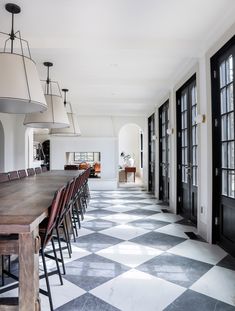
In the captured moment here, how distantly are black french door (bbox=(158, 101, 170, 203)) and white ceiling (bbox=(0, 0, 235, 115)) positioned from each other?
4.46 ft

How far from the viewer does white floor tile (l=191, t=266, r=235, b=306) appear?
2160 mm

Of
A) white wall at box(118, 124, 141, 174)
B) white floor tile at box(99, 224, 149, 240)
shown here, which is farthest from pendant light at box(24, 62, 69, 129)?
white wall at box(118, 124, 141, 174)

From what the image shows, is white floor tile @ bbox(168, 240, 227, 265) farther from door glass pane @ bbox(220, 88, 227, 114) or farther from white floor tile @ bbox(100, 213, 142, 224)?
door glass pane @ bbox(220, 88, 227, 114)

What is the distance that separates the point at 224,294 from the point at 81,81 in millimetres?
4563

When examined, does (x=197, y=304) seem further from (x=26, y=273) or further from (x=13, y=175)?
(x=13, y=175)

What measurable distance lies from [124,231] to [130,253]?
91 centimetres

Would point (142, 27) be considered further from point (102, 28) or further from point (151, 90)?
point (151, 90)

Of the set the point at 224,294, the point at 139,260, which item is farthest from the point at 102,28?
the point at 224,294

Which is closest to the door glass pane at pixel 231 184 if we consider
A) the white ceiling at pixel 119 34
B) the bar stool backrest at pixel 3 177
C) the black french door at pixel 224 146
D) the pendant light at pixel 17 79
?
the black french door at pixel 224 146

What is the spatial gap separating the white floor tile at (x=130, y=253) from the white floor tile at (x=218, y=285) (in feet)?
2.24

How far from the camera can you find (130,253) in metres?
3.12

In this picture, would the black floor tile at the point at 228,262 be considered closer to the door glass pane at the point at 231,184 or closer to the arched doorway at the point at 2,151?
the door glass pane at the point at 231,184

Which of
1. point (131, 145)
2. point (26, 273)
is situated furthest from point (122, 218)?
point (131, 145)

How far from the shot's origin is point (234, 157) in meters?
2.91
